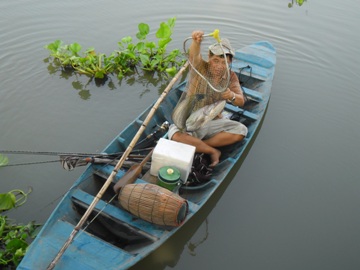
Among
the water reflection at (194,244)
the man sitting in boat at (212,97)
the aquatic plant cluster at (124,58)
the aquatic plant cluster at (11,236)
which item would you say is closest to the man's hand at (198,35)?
the man sitting in boat at (212,97)

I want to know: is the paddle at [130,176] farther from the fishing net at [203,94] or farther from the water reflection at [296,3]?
the water reflection at [296,3]

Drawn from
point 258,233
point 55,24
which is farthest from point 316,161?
point 55,24

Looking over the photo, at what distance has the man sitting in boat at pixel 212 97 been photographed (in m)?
4.58

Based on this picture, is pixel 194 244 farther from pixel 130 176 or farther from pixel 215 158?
pixel 130 176

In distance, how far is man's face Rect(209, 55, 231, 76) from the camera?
15.2 feet

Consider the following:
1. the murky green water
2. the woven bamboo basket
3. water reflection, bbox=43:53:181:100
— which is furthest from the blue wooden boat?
water reflection, bbox=43:53:181:100

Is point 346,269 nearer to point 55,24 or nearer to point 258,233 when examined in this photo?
point 258,233

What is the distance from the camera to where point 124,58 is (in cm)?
762

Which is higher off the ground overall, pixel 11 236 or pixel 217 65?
pixel 217 65

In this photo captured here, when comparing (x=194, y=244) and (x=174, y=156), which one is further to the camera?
(x=194, y=244)

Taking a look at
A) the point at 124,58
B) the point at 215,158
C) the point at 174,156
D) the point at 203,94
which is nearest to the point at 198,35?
the point at 203,94

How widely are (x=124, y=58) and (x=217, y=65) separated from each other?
11.4 ft

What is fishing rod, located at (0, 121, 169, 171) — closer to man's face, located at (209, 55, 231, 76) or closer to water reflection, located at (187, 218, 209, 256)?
man's face, located at (209, 55, 231, 76)

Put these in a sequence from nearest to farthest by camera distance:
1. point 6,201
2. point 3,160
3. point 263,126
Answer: point 6,201, point 3,160, point 263,126
